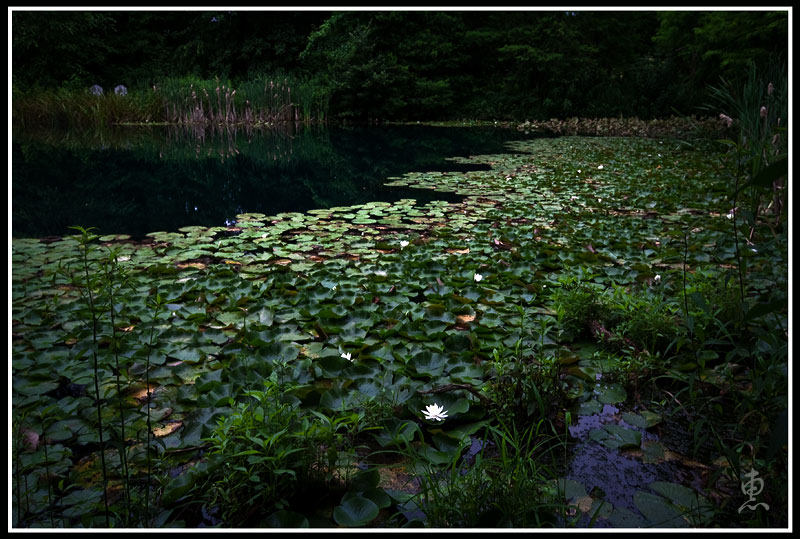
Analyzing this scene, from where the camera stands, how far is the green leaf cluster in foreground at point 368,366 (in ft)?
3.74

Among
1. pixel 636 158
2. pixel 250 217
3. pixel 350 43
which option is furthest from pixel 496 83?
pixel 250 217

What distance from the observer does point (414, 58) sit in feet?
52.3

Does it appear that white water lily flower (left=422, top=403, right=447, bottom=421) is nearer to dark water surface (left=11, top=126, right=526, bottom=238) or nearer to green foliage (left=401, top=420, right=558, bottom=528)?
green foliage (left=401, top=420, right=558, bottom=528)

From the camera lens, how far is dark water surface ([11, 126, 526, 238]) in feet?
13.7

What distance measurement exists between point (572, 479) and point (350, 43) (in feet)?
48.7

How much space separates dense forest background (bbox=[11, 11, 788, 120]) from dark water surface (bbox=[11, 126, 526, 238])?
165 inches

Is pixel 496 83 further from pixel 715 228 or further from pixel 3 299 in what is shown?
pixel 3 299

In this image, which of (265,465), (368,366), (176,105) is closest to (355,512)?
(265,465)

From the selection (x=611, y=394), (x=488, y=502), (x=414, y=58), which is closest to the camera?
(x=488, y=502)

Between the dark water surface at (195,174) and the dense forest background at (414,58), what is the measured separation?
4.20 metres

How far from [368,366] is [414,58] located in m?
15.9

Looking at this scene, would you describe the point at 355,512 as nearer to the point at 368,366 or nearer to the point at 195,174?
the point at 368,366

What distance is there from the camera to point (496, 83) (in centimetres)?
1725

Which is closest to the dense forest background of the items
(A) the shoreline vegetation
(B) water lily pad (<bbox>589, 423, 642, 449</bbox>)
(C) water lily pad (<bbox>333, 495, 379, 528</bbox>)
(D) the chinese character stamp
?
(A) the shoreline vegetation
